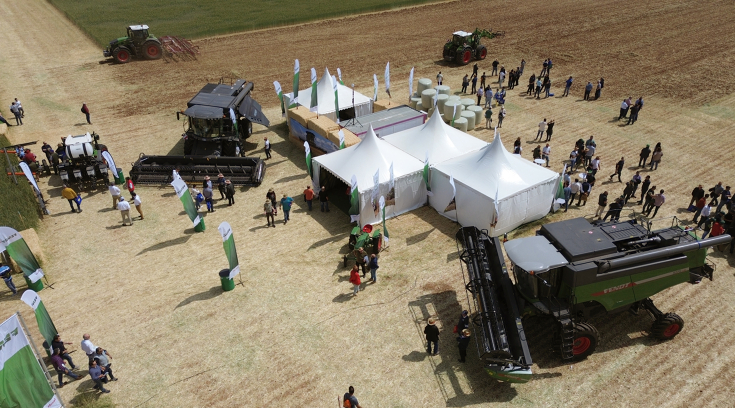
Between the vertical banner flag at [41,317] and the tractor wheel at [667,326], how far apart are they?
→ 13.7m

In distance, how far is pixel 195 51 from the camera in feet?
112

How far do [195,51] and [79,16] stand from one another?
16.6m

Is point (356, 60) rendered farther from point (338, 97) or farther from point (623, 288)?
point (623, 288)

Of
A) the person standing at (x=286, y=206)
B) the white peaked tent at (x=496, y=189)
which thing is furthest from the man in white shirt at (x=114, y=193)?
the white peaked tent at (x=496, y=189)

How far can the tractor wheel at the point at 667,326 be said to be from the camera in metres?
11.2

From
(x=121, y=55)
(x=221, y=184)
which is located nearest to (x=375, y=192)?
(x=221, y=184)

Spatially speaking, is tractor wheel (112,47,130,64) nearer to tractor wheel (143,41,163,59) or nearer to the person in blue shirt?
tractor wheel (143,41,163,59)

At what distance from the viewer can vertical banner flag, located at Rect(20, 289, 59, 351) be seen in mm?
10445

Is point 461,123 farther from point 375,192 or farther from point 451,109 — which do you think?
point 375,192

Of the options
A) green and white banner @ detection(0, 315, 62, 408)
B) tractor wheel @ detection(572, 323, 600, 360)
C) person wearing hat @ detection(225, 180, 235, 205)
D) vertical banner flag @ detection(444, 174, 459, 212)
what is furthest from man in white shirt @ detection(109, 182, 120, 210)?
tractor wheel @ detection(572, 323, 600, 360)

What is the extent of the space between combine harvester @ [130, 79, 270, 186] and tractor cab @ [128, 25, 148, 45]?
1394cm

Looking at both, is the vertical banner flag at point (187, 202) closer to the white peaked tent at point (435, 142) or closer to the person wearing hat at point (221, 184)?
the person wearing hat at point (221, 184)

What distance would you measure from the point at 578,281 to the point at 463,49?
23530 mm

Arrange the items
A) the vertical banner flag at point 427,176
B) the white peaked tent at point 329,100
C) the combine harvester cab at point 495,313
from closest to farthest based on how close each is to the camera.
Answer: the combine harvester cab at point 495,313
the vertical banner flag at point 427,176
the white peaked tent at point 329,100
